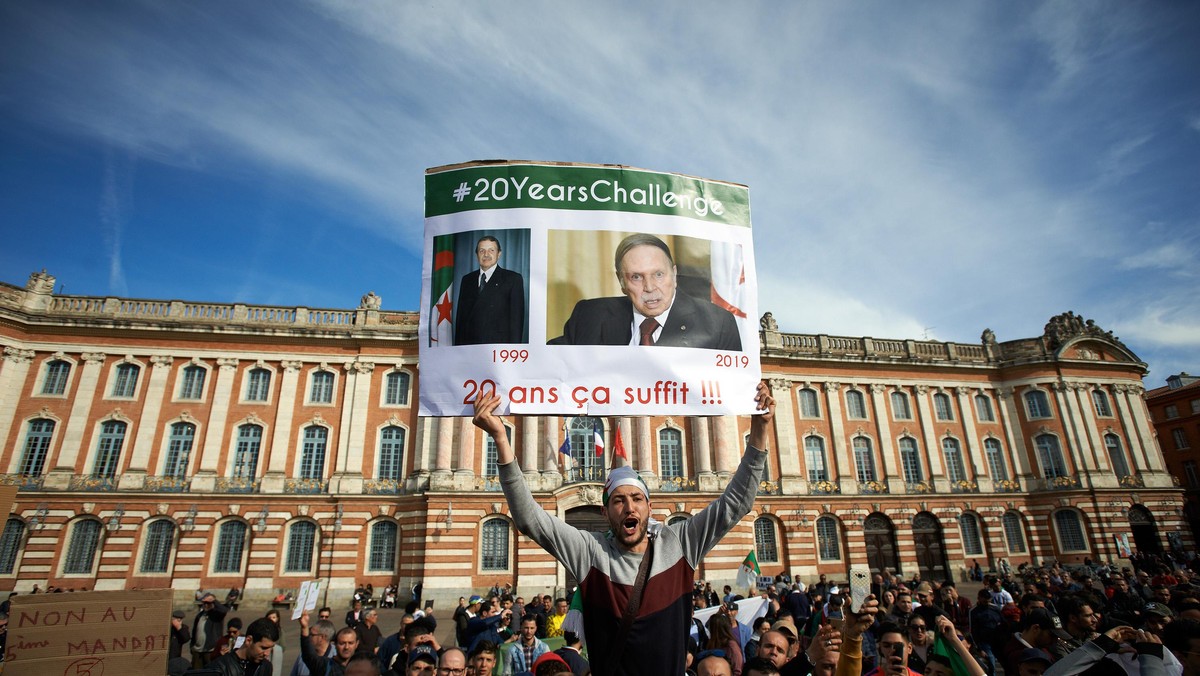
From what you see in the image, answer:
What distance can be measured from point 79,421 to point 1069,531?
4747 centimetres

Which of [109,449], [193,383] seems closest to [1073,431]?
[193,383]

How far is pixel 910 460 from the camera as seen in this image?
110 ft

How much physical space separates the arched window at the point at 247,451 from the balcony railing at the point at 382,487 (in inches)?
190

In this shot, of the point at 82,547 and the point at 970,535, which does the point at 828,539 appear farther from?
the point at 82,547

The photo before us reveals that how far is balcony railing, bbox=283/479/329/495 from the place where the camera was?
27078mm

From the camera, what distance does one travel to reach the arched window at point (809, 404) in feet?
108

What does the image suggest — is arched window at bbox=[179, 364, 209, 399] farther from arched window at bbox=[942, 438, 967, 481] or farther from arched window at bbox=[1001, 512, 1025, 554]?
arched window at bbox=[1001, 512, 1025, 554]

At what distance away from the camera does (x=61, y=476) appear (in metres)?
25.9

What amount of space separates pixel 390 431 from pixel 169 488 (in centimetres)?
902

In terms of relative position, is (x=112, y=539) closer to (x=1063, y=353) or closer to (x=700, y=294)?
(x=700, y=294)

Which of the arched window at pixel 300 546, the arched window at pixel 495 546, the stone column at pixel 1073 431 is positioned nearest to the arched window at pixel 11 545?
the arched window at pixel 300 546

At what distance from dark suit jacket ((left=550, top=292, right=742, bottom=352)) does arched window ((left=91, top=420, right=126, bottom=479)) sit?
101ft

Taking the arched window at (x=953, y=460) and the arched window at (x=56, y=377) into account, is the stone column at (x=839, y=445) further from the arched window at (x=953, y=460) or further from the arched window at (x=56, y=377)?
the arched window at (x=56, y=377)

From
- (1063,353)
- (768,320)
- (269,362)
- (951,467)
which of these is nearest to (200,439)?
(269,362)
